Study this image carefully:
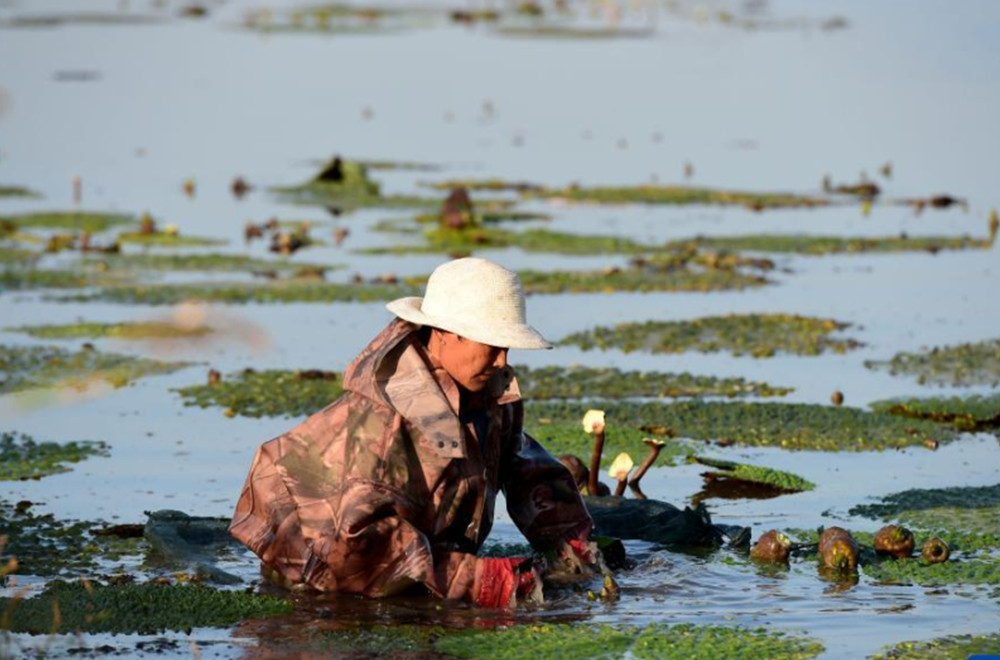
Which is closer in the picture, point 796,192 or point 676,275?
point 676,275

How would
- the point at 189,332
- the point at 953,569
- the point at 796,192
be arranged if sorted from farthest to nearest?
the point at 796,192 → the point at 189,332 → the point at 953,569

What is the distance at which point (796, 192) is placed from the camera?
18.3 meters

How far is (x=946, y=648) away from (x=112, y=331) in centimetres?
701

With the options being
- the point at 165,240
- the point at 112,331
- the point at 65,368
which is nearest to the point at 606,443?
the point at 65,368

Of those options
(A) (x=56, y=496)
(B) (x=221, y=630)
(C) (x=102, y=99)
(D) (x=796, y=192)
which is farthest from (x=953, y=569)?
(C) (x=102, y=99)

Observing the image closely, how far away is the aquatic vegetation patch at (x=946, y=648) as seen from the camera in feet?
20.6

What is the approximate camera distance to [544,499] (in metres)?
7.16

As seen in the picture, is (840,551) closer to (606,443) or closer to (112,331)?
(606,443)

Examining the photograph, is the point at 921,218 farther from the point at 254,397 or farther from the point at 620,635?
the point at 620,635

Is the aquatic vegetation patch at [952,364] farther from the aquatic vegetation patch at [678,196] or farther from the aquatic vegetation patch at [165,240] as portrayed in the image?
the aquatic vegetation patch at [165,240]

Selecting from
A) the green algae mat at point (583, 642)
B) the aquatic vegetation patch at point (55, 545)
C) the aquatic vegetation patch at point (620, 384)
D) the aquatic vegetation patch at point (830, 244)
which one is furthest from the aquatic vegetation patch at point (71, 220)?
the green algae mat at point (583, 642)

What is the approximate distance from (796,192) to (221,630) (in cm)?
1240

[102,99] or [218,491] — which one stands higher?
[102,99]

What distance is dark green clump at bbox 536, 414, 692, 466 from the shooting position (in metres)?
9.01
